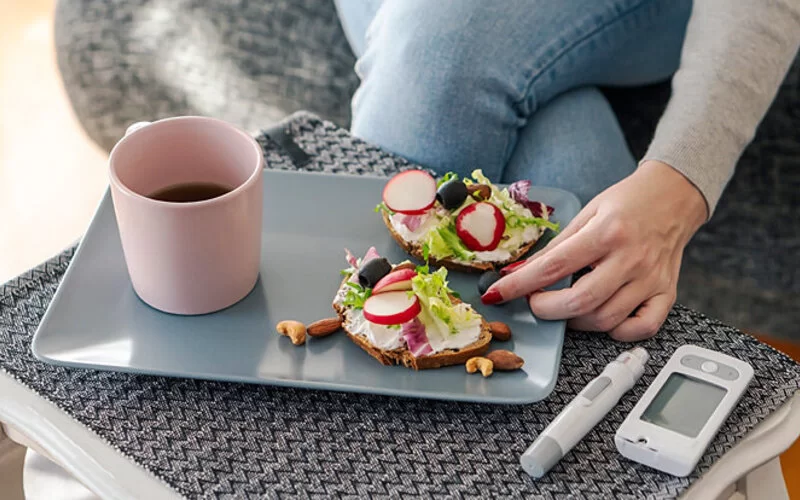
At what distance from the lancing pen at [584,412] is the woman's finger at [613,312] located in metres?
0.04

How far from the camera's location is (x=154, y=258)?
0.75m

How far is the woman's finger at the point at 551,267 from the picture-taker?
0.81 metres

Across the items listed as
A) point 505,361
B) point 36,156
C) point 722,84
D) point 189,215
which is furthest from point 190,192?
point 36,156

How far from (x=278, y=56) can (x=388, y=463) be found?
0.96 m

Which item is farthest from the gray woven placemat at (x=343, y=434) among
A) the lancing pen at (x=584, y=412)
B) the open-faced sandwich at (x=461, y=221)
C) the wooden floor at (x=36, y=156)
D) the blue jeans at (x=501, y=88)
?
the wooden floor at (x=36, y=156)

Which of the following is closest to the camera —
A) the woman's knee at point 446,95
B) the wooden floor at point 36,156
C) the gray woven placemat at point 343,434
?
the gray woven placemat at point 343,434

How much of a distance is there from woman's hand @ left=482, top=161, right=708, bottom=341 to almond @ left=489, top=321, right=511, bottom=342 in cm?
4

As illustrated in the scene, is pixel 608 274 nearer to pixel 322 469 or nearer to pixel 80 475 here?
pixel 322 469

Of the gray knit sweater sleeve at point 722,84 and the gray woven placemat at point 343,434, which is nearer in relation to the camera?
the gray woven placemat at point 343,434

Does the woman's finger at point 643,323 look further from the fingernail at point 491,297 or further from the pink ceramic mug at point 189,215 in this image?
the pink ceramic mug at point 189,215

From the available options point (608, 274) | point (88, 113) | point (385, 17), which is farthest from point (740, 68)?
point (88, 113)

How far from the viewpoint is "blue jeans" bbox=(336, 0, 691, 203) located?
40.6 inches

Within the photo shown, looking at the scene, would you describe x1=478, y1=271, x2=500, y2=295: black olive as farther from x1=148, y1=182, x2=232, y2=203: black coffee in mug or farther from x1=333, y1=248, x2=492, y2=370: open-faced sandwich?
x1=148, y1=182, x2=232, y2=203: black coffee in mug

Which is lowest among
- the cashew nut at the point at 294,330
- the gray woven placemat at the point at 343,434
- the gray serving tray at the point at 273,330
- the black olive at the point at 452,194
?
the gray woven placemat at the point at 343,434
